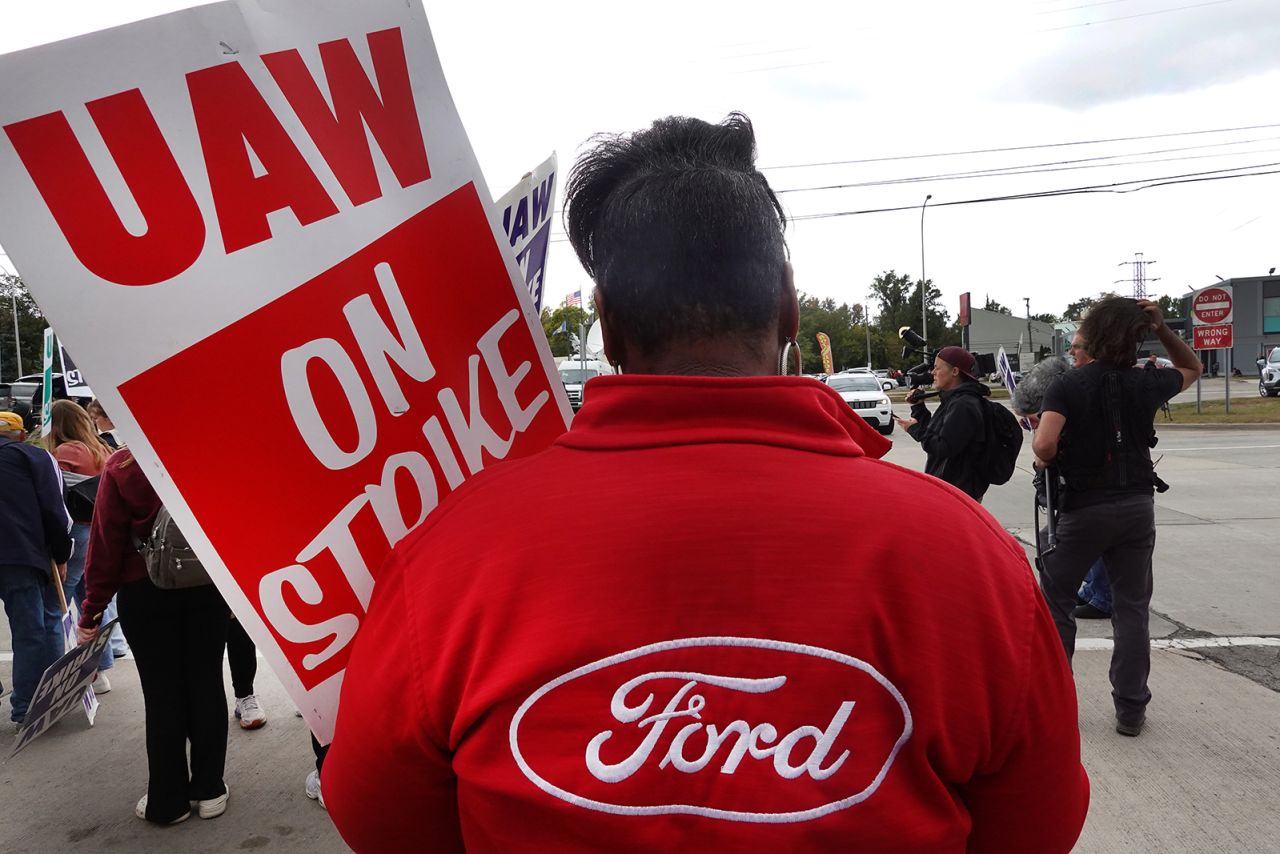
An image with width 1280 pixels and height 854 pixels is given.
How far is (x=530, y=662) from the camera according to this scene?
904mm

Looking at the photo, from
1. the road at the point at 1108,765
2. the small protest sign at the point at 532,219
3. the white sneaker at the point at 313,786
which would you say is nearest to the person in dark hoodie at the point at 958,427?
the road at the point at 1108,765

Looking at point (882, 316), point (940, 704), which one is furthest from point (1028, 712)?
point (882, 316)

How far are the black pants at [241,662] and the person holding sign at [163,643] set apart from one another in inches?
32.7

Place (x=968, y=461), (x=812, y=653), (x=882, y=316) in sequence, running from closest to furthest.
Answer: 1. (x=812, y=653)
2. (x=968, y=461)
3. (x=882, y=316)

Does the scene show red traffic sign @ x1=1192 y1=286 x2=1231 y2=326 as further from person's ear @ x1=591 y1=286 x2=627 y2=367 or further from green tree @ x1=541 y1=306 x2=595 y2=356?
person's ear @ x1=591 y1=286 x2=627 y2=367

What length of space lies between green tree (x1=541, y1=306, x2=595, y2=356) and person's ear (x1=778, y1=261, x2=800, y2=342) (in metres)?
16.5

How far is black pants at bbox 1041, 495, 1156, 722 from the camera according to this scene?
3676mm

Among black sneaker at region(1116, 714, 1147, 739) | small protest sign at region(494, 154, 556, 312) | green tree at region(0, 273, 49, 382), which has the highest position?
green tree at region(0, 273, 49, 382)

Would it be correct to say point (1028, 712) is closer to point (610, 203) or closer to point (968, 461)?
point (610, 203)

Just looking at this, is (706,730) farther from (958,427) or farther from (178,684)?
(958,427)

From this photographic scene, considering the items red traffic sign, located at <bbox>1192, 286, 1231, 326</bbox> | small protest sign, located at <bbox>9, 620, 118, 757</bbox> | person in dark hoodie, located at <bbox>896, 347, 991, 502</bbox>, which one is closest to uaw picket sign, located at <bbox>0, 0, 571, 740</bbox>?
small protest sign, located at <bbox>9, 620, 118, 757</bbox>

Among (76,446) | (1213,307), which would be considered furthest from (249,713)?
(1213,307)

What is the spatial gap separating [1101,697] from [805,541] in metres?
4.05

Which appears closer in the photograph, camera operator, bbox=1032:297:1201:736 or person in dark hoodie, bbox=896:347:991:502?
camera operator, bbox=1032:297:1201:736
